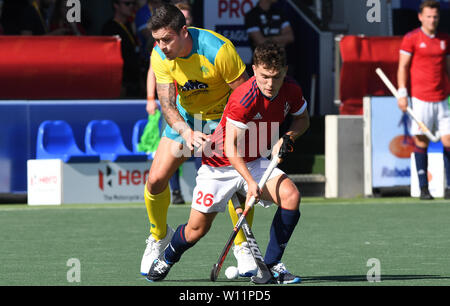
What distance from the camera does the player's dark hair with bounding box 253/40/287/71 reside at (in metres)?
6.50

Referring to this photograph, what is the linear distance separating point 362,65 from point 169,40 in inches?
285

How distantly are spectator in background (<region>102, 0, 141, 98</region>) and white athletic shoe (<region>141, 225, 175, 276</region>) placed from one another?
710cm

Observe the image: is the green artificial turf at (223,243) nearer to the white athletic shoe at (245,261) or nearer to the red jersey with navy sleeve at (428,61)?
the white athletic shoe at (245,261)

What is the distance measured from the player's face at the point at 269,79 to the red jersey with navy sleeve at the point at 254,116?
0.24 ft

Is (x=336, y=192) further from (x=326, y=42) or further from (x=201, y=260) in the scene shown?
(x=201, y=260)

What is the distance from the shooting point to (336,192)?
44.5 ft

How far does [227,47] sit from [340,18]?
10.4 metres

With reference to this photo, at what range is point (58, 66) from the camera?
13.4m

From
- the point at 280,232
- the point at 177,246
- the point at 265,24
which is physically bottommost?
the point at 177,246

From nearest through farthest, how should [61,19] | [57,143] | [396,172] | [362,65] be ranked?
[57,143], [396,172], [362,65], [61,19]

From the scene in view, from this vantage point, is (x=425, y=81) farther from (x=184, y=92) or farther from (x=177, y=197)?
(x=184, y=92)

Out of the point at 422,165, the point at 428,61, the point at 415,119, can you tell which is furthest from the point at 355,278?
the point at 428,61

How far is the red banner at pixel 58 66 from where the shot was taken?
13197 millimetres

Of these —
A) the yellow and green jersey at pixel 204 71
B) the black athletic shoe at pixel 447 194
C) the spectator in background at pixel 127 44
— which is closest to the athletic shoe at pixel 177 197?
the spectator in background at pixel 127 44
